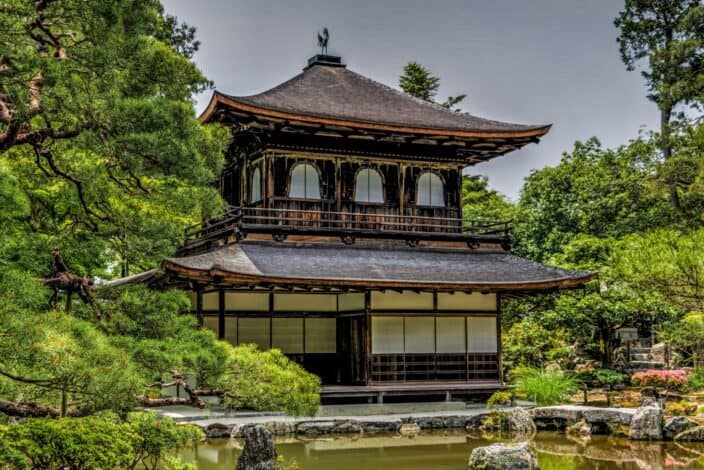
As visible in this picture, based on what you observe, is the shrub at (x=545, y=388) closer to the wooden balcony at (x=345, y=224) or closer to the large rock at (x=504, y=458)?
the wooden balcony at (x=345, y=224)

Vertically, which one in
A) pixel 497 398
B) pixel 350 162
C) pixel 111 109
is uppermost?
pixel 350 162

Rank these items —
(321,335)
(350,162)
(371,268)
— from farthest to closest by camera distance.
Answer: (350,162), (321,335), (371,268)

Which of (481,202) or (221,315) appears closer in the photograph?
(221,315)

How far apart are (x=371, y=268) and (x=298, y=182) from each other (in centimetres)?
276

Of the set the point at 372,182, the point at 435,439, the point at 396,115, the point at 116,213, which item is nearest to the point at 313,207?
the point at 372,182

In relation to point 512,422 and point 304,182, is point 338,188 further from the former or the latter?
point 512,422

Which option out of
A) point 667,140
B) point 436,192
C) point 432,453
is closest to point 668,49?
point 667,140

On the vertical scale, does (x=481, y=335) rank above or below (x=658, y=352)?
above

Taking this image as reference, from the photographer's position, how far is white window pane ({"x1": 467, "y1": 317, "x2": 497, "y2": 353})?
60.1ft

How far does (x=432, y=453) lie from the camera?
1376 centimetres

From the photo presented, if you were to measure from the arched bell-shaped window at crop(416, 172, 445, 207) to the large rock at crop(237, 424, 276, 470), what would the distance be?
9.77m

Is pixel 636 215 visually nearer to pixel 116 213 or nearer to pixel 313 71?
pixel 313 71

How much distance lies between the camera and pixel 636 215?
995 inches

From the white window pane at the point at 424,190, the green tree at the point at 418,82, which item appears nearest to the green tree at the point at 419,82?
the green tree at the point at 418,82
